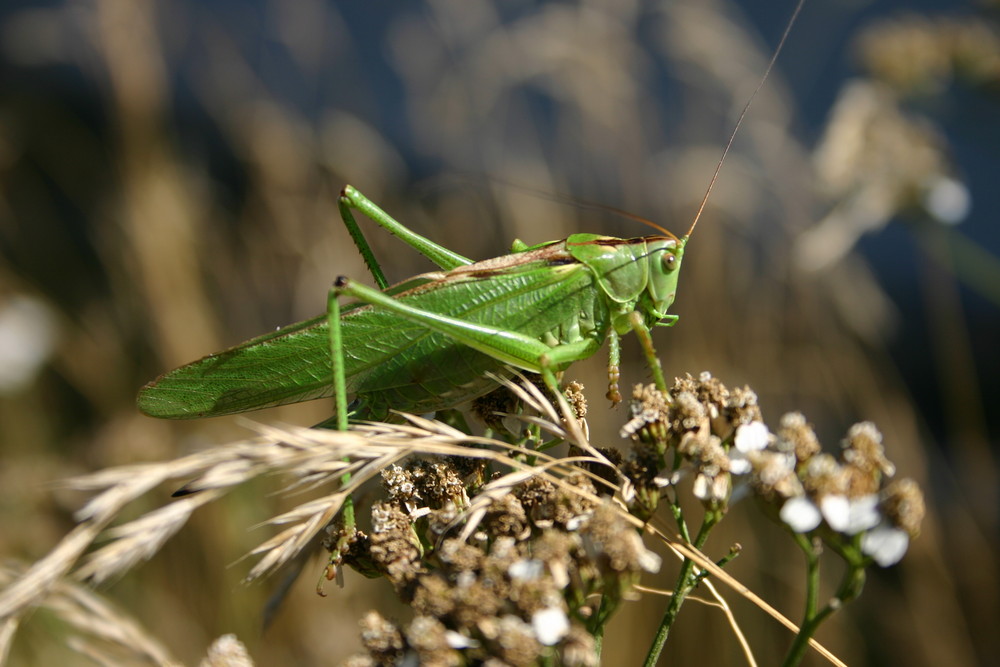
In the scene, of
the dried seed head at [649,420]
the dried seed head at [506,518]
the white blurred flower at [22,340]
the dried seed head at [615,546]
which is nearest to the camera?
the dried seed head at [615,546]

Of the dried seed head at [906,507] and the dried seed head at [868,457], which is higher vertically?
the dried seed head at [868,457]

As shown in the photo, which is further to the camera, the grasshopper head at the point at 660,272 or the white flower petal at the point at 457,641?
the grasshopper head at the point at 660,272

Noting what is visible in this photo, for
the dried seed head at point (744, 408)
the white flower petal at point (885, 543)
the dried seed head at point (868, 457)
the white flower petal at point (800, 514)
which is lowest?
the white flower petal at point (885, 543)

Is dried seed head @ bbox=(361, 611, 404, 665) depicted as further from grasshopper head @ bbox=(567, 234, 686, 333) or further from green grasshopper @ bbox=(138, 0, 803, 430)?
grasshopper head @ bbox=(567, 234, 686, 333)

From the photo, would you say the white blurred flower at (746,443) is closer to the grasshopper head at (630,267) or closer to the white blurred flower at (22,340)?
the grasshopper head at (630,267)

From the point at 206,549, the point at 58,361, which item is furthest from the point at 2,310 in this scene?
the point at 206,549

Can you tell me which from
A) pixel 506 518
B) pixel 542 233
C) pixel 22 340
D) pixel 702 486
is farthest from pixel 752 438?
pixel 22 340

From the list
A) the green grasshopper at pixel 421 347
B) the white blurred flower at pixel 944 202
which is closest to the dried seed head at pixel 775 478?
the green grasshopper at pixel 421 347

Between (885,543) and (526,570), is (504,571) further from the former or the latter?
(885,543)

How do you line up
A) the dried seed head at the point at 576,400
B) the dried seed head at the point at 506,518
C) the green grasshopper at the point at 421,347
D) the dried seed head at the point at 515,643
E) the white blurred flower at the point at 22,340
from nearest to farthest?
the dried seed head at the point at 515,643
the dried seed head at the point at 506,518
the dried seed head at the point at 576,400
the green grasshopper at the point at 421,347
the white blurred flower at the point at 22,340
